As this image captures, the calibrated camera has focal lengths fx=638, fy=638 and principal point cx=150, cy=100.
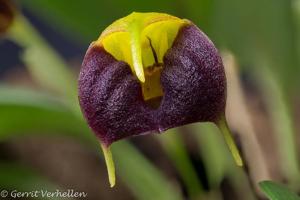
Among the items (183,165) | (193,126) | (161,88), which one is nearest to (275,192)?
(161,88)

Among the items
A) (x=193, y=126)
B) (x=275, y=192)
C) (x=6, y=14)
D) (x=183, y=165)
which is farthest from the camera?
(x=193, y=126)

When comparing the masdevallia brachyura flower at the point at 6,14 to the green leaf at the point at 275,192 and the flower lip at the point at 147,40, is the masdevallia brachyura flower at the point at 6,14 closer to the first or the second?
the flower lip at the point at 147,40

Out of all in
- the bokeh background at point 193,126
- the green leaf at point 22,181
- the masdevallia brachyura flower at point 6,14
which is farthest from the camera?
the green leaf at point 22,181

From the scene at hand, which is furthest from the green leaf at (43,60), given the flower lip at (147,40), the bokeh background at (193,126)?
the flower lip at (147,40)

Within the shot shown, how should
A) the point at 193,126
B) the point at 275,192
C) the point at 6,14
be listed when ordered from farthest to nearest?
1. the point at 193,126
2. the point at 6,14
3. the point at 275,192

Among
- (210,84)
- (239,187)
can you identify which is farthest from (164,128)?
(239,187)

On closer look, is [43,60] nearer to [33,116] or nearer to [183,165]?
[33,116]

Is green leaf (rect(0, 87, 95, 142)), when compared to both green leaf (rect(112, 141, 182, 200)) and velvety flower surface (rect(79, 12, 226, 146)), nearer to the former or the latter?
green leaf (rect(112, 141, 182, 200))
